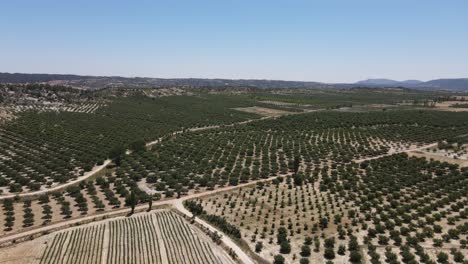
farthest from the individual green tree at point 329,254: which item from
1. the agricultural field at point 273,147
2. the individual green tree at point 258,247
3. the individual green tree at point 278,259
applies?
the agricultural field at point 273,147

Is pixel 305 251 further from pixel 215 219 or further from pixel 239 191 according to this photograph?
pixel 239 191

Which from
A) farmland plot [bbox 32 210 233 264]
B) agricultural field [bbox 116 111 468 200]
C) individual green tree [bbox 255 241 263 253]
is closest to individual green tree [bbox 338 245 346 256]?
individual green tree [bbox 255 241 263 253]

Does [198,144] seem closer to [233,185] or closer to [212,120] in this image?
[233,185]

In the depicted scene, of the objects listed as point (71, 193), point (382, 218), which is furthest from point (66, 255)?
point (382, 218)

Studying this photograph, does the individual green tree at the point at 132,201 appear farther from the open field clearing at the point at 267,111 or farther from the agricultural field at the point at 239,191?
the open field clearing at the point at 267,111

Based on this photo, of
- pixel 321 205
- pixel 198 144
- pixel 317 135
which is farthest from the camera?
pixel 317 135

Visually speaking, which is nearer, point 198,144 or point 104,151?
point 104,151
